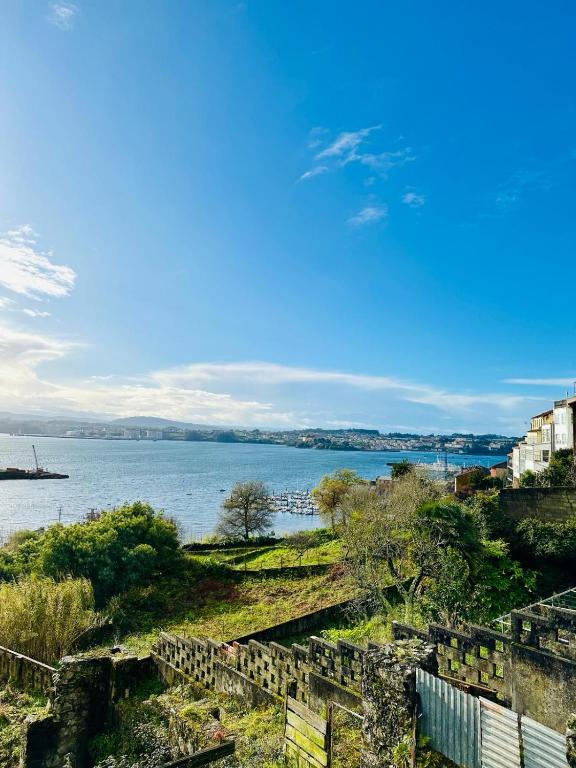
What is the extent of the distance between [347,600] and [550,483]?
16625 millimetres

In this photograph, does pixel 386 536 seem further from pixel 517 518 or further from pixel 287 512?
pixel 287 512

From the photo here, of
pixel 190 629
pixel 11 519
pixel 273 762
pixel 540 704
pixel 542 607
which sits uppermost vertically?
pixel 542 607

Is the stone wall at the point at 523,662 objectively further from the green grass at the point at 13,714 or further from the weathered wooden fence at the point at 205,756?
the green grass at the point at 13,714

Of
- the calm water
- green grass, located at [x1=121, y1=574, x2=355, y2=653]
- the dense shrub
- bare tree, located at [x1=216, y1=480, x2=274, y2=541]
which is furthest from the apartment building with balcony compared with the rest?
the calm water

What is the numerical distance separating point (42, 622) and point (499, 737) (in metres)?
15.4

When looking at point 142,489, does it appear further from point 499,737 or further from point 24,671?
point 499,737

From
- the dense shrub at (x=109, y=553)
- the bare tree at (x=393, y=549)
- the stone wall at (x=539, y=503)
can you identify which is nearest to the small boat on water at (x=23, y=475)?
the dense shrub at (x=109, y=553)

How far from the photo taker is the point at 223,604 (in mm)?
23969

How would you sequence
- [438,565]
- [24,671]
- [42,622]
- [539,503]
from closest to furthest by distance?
1. [24,671]
2. [42,622]
3. [438,565]
4. [539,503]

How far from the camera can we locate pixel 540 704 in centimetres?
647

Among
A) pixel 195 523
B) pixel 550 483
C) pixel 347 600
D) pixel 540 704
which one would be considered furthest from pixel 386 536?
pixel 195 523

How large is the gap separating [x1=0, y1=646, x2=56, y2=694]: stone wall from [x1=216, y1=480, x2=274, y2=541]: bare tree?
36166mm

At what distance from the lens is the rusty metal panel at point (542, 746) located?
5.13 metres

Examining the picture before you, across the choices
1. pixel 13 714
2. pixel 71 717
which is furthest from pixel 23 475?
pixel 71 717
